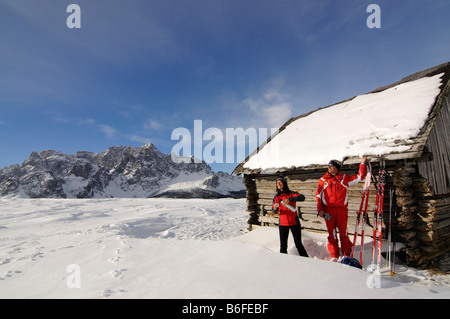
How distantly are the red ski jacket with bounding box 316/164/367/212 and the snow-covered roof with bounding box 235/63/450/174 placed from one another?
3.50ft

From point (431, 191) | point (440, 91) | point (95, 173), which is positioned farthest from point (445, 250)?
point (95, 173)

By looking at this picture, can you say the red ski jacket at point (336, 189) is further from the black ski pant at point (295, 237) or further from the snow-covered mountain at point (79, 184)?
the snow-covered mountain at point (79, 184)

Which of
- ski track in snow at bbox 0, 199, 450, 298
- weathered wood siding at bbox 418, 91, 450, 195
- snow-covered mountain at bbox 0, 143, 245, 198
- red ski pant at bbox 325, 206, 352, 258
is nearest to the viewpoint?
ski track in snow at bbox 0, 199, 450, 298

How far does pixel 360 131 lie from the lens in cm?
662

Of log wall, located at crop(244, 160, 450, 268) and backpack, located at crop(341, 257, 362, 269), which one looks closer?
backpack, located at crop(341, 257, 362, 269)

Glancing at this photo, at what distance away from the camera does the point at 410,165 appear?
17.0 ft

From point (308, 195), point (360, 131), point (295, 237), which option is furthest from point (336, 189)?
point (360, 131)

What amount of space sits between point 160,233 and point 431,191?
29.2ft

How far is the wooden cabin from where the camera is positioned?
5094 millimetres

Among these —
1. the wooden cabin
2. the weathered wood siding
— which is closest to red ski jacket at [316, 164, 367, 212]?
the wooden cabin

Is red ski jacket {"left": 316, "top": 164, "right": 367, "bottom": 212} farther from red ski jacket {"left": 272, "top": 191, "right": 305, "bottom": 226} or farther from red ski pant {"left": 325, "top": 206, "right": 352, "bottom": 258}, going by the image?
red ski jacket {"left": 272, "top": 191, "right": 305, "bottom": 226}

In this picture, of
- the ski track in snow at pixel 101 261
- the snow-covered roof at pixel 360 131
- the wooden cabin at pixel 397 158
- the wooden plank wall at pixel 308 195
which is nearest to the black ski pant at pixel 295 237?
the ski track in snow at pixel 101 261

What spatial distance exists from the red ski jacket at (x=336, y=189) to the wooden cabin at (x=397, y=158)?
0.93 metres
